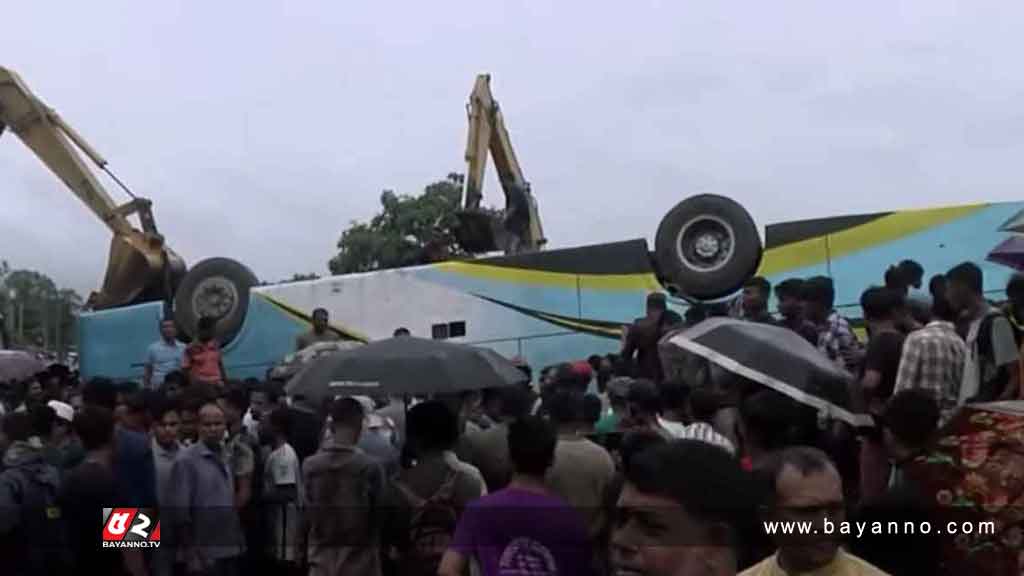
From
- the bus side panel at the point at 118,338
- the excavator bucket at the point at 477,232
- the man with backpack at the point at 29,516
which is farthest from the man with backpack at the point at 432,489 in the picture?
the bus side panel at the point at 118,338

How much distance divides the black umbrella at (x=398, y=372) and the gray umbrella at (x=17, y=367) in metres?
8.01

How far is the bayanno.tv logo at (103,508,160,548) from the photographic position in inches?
294

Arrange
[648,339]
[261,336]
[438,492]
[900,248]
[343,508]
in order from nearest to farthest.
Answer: [438,492] → [343,508] → [648,339] → [900,248] → [261,336]

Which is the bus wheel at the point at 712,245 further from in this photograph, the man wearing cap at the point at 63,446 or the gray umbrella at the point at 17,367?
the gray umbrella at the point at 17,367

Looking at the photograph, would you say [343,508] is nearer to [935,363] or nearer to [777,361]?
[777,361]

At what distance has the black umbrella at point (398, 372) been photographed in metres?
8.40

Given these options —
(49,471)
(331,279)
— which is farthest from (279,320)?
(49,471)

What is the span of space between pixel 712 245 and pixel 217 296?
698cm

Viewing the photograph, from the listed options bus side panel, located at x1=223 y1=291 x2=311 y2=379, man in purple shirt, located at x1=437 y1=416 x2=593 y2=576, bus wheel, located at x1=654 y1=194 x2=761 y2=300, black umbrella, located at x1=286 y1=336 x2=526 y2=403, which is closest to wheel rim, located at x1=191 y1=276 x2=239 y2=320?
bus side panel, located at x1=223 y1=291 x2=311 y2=379

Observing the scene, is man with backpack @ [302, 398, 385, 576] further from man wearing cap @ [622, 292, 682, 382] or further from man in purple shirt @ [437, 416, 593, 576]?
man wearing cap @ [622, 292, 682, 382]

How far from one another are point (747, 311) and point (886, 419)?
4.84 m

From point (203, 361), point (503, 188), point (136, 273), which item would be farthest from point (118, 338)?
point (503, 188)

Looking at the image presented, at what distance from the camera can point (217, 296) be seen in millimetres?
18406

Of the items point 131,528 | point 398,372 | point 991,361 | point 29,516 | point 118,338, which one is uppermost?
point 118,338
